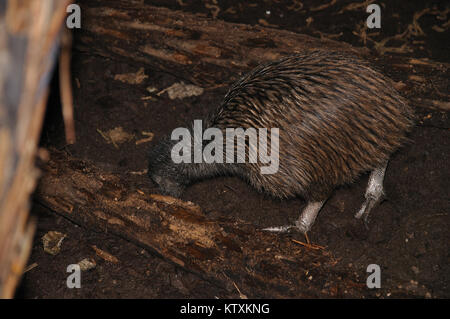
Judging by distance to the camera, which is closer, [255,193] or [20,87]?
[20,87]

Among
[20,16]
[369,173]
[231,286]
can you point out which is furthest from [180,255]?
[20,16]

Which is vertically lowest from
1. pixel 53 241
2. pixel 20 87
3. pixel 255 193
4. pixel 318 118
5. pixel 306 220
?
pixel 53 241

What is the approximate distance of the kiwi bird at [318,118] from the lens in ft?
13.1

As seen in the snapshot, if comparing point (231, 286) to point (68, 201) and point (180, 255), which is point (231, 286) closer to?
point (180, 255)

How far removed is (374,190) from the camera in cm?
468

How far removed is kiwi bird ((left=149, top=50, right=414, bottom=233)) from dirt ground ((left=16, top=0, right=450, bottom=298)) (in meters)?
0.56

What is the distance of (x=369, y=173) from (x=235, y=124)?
1.54 meters

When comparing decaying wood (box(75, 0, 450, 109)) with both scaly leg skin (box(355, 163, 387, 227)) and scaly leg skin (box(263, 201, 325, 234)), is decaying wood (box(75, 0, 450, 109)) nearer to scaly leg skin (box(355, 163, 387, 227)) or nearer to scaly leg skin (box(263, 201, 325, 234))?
scaly leg skin (box(355, 163, 387, 227))

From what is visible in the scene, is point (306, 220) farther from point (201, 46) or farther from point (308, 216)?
point (201, 46)

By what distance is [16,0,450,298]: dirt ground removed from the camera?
4.02 meters

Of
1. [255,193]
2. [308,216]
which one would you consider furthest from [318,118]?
[255,193]

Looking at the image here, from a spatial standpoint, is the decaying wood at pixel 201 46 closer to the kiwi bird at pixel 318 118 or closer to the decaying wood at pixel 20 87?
the kiwi bird at pixel 318 118

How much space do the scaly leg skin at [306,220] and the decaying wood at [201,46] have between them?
1.40 metres

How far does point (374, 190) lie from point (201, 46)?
2.30 m
